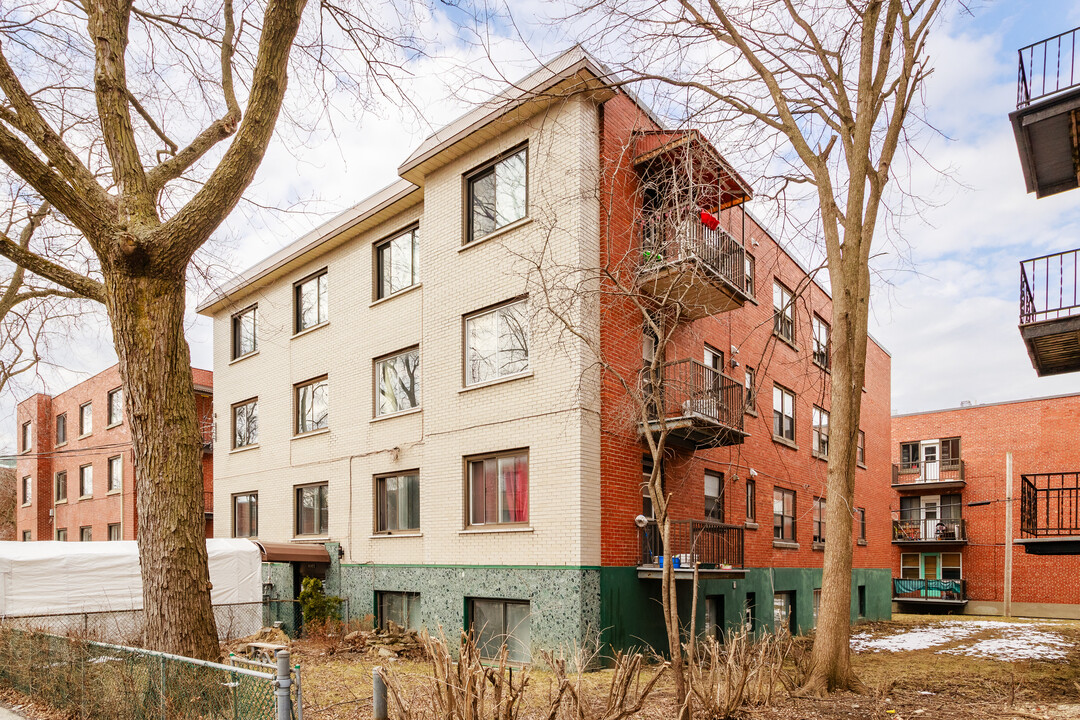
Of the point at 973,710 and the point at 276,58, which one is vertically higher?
the point at 276,58

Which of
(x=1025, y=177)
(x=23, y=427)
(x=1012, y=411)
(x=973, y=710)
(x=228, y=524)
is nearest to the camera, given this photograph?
(x=973, y=710)

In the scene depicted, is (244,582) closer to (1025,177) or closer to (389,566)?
(389,566)

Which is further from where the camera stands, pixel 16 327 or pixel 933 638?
pixel 933 638

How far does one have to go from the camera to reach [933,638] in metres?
22.3

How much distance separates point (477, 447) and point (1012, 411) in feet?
103

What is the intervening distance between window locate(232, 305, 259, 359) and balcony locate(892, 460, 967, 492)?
99.3 ft

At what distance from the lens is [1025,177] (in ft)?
46.6

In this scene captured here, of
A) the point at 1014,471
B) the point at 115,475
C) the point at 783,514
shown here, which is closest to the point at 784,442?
the point at 783,514

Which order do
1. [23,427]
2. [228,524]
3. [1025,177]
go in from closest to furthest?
1. [1025,177]
2. [228,524]
3. [23,427]

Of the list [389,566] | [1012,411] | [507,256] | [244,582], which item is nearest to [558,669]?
[507,256]

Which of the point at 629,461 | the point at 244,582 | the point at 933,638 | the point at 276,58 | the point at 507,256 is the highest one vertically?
the point at 276,58

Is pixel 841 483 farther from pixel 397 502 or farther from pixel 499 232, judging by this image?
pixel 397 502

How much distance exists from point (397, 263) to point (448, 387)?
4.13 metres

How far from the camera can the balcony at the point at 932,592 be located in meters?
35.7
